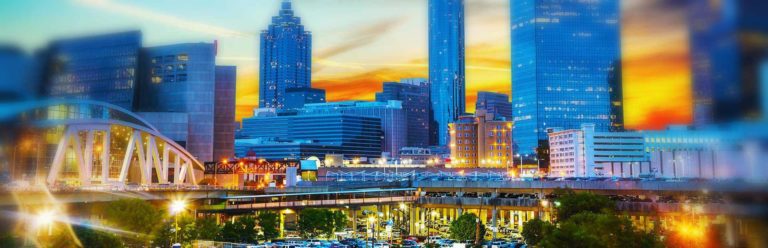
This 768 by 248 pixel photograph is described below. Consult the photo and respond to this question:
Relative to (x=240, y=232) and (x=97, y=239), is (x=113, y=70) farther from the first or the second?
(x=97, y=239)

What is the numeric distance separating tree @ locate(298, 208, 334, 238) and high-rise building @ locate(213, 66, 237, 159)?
276 ft

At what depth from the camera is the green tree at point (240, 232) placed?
2753 inches

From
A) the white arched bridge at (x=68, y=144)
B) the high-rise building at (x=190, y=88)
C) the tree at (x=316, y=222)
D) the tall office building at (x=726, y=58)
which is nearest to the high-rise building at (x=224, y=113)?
the high-rise building at (x=190, y=88)

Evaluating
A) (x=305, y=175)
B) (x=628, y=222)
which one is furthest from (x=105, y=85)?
(x=628, y=222)

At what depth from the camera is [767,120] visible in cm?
2003

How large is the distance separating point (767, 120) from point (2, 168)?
189 feet

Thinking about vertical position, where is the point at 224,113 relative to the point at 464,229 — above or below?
above

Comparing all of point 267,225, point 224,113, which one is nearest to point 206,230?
point 267,225

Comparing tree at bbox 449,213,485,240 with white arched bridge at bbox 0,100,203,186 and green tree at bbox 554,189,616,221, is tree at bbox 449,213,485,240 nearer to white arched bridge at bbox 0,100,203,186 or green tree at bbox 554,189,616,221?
green tree at bbox 554,189,616,221

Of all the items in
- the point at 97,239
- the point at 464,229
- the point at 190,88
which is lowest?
the point at 464,229

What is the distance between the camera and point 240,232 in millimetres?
71250

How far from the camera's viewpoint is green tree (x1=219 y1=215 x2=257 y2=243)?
229ft

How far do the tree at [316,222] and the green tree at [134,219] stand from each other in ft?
91.5

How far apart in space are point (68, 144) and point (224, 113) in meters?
59.1
